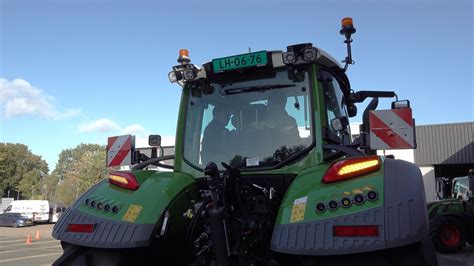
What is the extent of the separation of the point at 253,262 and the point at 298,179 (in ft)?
2.20

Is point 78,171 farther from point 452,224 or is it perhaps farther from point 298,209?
point 298,209

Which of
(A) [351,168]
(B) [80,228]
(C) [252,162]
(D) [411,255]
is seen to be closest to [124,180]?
(B) [80,228]

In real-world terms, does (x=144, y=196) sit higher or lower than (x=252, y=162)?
lower

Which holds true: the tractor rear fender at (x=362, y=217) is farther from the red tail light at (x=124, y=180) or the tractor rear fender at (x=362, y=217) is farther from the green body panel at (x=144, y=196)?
the red tail light at (x=124, y=180)

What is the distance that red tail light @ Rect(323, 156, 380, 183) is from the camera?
114 inches

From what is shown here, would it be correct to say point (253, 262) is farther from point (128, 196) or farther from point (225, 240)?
point (128, 196)

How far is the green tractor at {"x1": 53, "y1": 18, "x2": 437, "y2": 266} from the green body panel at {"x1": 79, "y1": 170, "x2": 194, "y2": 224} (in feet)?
0.04

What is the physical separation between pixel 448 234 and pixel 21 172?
89.7 metres

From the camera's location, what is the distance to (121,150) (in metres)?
5.46

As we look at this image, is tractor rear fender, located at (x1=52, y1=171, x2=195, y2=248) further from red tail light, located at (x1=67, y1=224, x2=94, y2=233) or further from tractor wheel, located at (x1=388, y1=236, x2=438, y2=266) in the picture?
tractor wheel, located at (x1=388, y1=236, x2=438, y2=266)

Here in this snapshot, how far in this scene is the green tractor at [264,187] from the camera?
2609 millimetres

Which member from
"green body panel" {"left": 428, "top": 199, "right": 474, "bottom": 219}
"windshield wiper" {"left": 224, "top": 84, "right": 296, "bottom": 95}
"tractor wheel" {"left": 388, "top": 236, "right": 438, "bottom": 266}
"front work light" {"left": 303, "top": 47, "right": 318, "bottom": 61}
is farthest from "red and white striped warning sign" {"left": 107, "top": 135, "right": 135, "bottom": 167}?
"green body panel" {"left": 428, "top": 199, "right": 474, "bottom": 219}

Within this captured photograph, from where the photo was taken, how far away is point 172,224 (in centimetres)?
346

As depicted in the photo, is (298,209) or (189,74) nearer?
(298,209)
